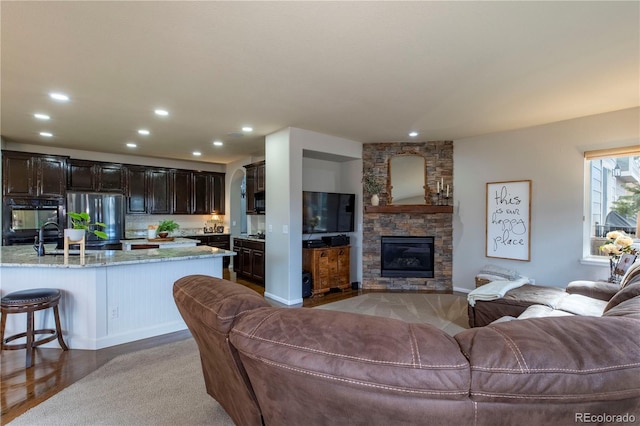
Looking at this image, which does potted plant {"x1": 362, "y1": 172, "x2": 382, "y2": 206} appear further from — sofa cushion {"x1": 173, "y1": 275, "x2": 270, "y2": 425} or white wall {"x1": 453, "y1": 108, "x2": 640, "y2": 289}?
sofa cushion {"x1": 173, "y1": 275, "x2": 270, "y2": 425}

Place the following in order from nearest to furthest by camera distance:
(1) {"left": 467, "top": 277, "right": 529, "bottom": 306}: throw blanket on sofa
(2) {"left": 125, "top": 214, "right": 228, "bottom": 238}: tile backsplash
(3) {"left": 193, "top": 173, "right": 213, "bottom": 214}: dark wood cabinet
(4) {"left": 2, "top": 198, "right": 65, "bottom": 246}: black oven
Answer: (1) {"left": 467, "top": 277, "right": 529, "bottom": 306}: throw blanket on sofa
(4) {"left": 2, "top": 198, "right": 65, "bottom": 246}: black oven
(2) {"left": 125, "top": 214, "right": 228, "bottom": 238}: tile backsplash
(3) {"left": 193, "top": 173, "right": 213, "bottom": 214}: dark wood cabinet

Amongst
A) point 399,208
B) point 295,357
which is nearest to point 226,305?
point 295,357

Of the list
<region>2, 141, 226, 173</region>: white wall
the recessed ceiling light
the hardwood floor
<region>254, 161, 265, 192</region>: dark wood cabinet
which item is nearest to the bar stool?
the hardwood floor

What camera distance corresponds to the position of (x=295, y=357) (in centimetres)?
93

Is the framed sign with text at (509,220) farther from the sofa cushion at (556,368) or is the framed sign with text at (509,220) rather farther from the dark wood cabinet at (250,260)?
the sofa cushion at (556,368)

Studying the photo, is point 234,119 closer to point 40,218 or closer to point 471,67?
point 471,67

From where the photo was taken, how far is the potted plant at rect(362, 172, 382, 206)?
5479mm

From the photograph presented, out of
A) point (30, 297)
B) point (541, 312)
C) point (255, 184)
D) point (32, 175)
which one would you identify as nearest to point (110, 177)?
point (32, 175)

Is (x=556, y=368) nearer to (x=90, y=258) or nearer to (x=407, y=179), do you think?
(x=90, y=258)

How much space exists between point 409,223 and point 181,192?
5.22m

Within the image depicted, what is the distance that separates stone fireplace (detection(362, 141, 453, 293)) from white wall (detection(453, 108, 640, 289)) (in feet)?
0.76

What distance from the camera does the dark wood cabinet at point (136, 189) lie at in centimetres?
648

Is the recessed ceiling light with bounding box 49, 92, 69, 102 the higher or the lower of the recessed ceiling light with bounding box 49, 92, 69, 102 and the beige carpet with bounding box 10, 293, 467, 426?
the higher

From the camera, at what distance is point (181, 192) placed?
7.10 m
